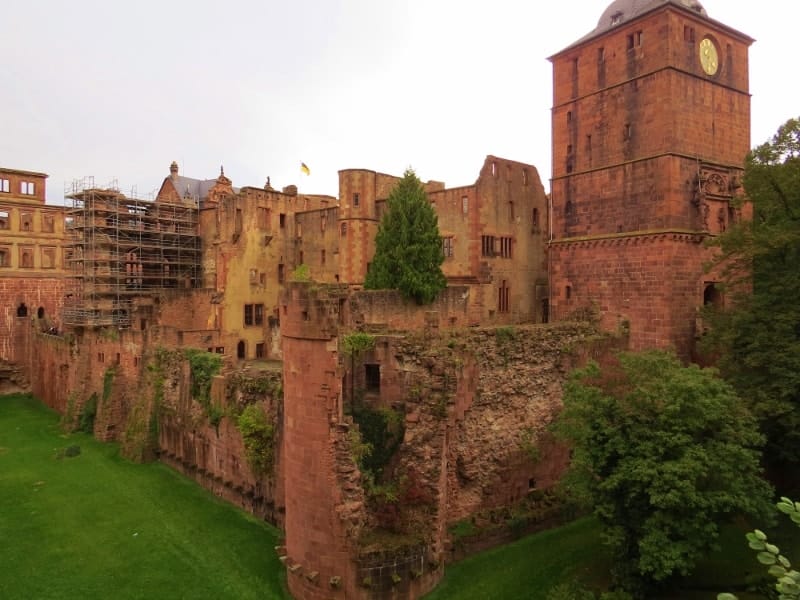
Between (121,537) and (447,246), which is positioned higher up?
(447,246)

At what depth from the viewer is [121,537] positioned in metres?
19.8

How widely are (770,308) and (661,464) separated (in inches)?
322

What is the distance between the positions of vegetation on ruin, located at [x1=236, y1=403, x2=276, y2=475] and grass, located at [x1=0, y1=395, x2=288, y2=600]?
201 cm

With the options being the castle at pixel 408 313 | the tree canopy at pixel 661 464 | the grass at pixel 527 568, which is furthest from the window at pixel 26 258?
the tree canopy at pixel 661 464

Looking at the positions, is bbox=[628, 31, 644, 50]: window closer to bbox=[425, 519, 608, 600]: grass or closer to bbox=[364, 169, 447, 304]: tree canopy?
bbox=[364, 169, 447, 304]: tree canopy

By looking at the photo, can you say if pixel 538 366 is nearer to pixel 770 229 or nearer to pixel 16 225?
pixel 770 229

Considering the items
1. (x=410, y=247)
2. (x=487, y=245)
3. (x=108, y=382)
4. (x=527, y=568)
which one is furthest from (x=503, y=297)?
(x=108, y=382)

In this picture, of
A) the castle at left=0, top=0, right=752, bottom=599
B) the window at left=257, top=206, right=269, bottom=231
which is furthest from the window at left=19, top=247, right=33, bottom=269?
the window at left=257, top=206, right=269, bottom=231

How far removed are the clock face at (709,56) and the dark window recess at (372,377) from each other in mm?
19564

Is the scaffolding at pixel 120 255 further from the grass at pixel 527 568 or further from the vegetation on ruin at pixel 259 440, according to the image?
the grass at pixel 527 568

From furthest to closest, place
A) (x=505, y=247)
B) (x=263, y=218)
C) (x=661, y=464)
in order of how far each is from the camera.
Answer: (x=263, y=218) < (x=505, y=247) < (x=661, y=464)

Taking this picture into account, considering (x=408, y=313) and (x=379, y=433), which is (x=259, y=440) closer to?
(x=379, y=433)

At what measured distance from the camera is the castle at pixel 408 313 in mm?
16594

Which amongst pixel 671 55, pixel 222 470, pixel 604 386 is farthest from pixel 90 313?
pixel 671 55
